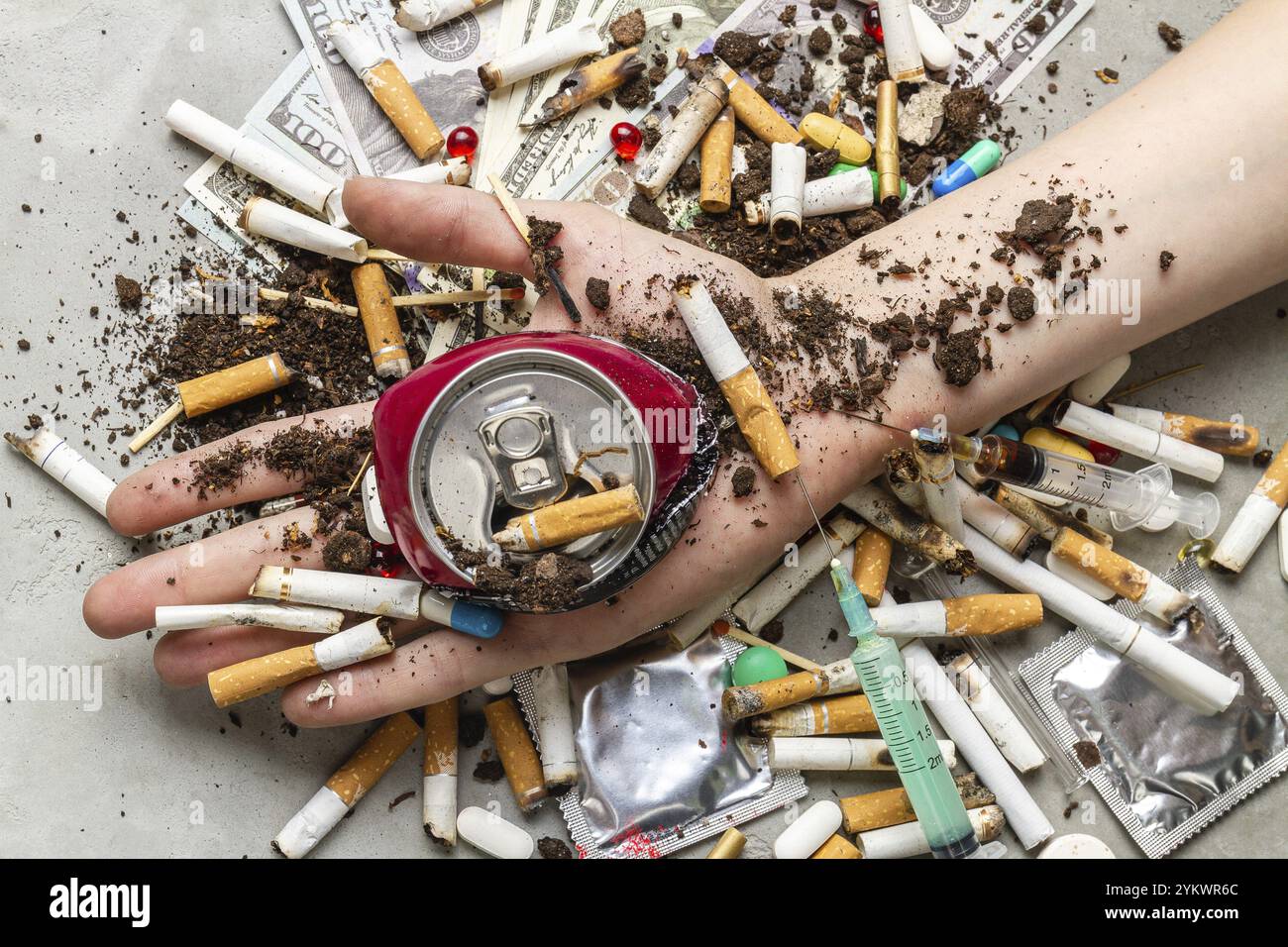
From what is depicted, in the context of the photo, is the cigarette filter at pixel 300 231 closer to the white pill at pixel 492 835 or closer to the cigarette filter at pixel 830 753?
the white pill at pixel 492 835

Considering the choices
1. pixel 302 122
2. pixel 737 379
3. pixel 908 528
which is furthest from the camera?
pixel 302 122

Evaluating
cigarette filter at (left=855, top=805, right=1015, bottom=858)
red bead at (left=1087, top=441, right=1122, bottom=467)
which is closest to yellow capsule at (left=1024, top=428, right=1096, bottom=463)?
red bead at (left=1087, top=441, right=1122, bottom=467)

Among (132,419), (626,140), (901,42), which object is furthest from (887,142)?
(132,419)

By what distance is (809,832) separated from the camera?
6.88 feet

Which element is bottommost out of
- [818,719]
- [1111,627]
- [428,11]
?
[818,719]

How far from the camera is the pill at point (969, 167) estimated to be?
215cm

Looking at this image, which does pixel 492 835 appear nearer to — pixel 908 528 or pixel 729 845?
pixel 729 845

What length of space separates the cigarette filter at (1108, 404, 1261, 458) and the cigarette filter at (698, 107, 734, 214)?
94 centimetres

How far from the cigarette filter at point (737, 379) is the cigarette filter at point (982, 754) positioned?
57 centimetres

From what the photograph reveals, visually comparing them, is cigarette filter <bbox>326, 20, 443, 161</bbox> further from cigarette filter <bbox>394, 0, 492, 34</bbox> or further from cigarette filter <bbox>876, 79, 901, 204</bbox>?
cigarette filter <bbox>876, 79, 901, 204</bbox>

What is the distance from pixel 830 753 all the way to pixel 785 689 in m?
0.17

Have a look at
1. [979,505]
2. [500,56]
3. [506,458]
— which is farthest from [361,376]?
[979,505]

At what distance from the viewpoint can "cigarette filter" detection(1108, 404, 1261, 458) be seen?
7.16 feet
